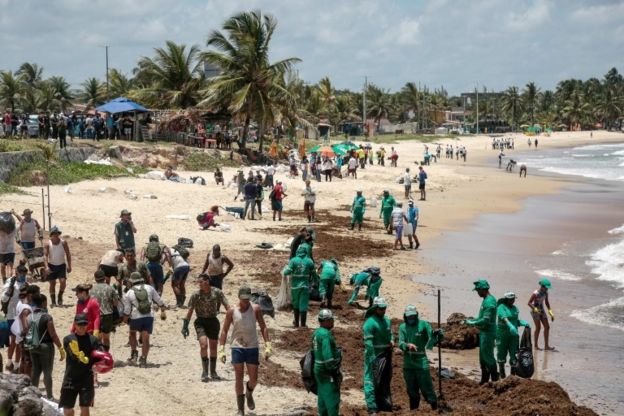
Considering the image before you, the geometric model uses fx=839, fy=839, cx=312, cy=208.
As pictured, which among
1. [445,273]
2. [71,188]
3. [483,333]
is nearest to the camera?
[483,333]

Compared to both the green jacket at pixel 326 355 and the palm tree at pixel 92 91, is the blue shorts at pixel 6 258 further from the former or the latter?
the palm tree at pixel 92 91

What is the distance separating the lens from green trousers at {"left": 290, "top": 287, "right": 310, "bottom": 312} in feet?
43.4

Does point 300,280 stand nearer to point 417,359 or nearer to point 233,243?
point 417,359

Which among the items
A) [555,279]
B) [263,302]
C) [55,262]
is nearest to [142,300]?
[263,302]

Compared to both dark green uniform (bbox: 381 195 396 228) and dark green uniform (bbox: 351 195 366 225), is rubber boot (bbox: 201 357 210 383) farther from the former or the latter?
dark green uniform (bbox: 351 195 366 225)

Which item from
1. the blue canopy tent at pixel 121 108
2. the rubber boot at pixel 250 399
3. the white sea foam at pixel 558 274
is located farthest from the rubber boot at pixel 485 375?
the blue canopy tent at pixel 121 108

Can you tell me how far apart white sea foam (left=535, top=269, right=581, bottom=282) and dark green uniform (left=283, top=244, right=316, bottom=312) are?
8387mm

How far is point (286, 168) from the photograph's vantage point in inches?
1628

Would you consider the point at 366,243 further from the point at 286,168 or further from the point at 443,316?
the point at 286,168

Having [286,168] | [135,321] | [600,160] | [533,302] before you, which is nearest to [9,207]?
[135,321]

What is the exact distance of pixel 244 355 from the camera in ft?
30.6

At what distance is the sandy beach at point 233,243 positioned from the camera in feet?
32.7

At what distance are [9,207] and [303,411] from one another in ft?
49.3

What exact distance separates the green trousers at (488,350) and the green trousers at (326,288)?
4.56m
